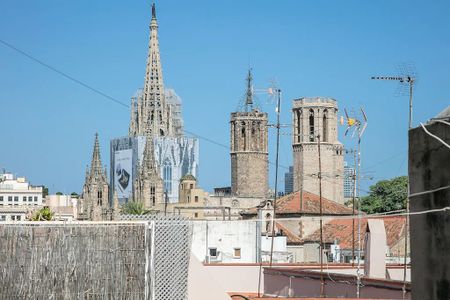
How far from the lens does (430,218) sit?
3.87 metres

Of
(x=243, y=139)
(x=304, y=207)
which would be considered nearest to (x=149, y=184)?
(x=243, y=139)

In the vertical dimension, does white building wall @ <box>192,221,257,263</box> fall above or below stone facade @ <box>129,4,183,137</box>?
below

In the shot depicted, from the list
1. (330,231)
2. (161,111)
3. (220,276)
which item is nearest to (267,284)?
(220,276)

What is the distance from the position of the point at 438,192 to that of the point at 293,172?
110 metres

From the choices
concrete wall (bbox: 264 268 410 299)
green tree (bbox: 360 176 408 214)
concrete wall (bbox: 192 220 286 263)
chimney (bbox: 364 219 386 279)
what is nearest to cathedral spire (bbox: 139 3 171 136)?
green tree (bbox: 360 176 408 214)

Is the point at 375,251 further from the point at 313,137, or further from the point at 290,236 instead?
the point at 313,137

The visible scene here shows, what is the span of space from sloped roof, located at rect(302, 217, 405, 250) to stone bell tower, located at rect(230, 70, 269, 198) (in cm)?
7029

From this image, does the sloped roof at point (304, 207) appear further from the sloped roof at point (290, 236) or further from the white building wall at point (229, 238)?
the white building wall at point (229, 238)

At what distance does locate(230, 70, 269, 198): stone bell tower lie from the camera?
393 feet

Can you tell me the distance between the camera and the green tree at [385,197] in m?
90.0

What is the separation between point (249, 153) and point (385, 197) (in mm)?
30544

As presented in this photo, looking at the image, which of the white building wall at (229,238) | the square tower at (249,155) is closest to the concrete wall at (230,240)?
the white building wall at (229,238)

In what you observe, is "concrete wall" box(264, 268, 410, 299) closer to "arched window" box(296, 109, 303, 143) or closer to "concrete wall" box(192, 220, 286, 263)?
"concrete wall" box(192, 220, 286, 263)

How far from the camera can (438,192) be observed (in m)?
3.83
